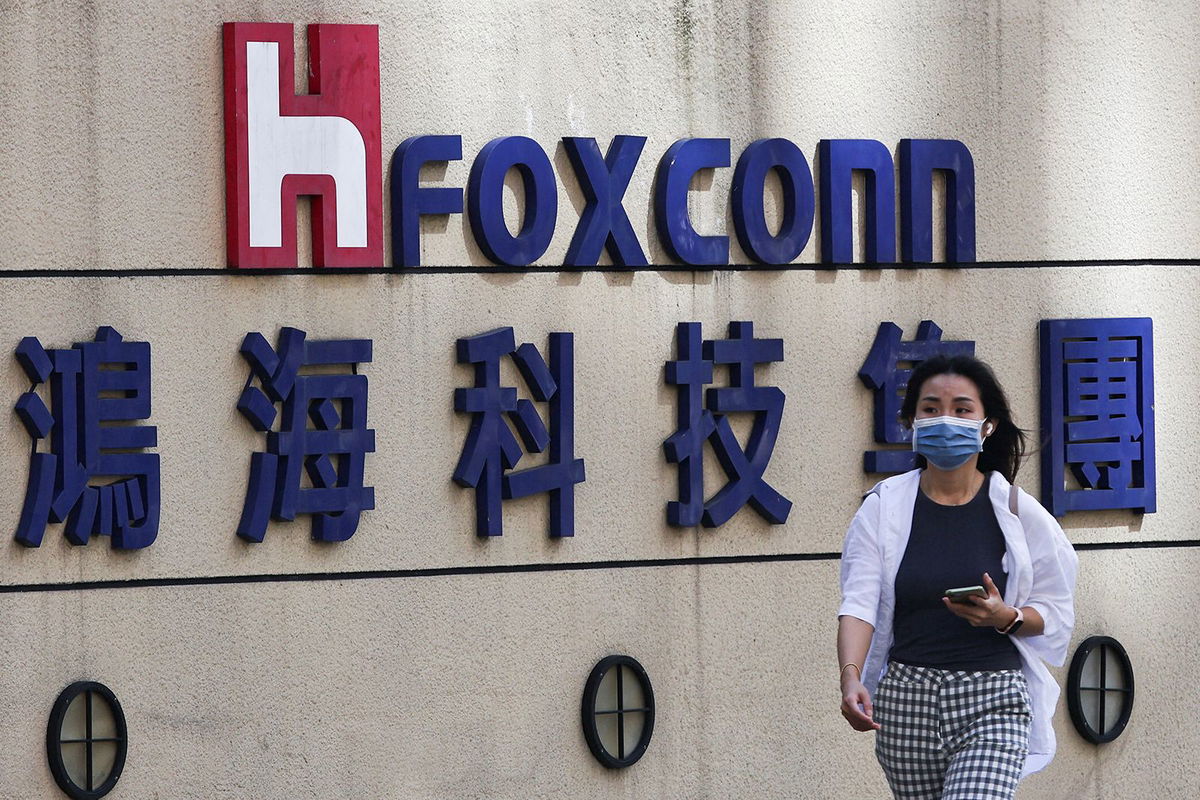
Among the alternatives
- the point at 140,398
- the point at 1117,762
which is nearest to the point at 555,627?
the point at 140,398

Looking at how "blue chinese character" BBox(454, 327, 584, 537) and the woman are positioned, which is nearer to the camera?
the woman

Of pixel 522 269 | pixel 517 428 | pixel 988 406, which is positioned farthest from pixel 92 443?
pixel 988 406

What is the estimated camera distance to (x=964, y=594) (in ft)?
16.4

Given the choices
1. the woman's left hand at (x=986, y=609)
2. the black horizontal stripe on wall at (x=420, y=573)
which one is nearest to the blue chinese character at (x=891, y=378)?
the black horizontal stripe on wall at (x=420, y=573)

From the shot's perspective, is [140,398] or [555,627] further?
[555,627]

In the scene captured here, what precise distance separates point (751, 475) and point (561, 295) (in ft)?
3.01

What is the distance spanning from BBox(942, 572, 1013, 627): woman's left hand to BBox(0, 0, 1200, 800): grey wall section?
2.18 m

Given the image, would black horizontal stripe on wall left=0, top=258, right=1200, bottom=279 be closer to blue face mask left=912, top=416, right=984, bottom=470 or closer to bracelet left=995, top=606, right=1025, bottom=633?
blue face mask left=912, top=416, right=984, bottom=470

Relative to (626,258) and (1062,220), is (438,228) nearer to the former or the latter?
(626,258)

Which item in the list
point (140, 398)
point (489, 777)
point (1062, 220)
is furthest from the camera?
point (1062, 220)

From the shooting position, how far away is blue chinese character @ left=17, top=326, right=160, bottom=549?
636cm

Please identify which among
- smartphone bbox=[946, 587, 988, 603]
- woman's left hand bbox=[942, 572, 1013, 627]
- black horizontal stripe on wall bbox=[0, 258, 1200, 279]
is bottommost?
woman's left hand bbox=[942, 572, 1013, 627]

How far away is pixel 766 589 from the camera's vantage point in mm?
7215

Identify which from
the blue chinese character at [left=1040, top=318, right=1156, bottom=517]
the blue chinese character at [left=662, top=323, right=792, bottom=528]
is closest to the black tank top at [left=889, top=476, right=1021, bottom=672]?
the blue chinese character at [left=662, top=323, right=792, bottom=528]
